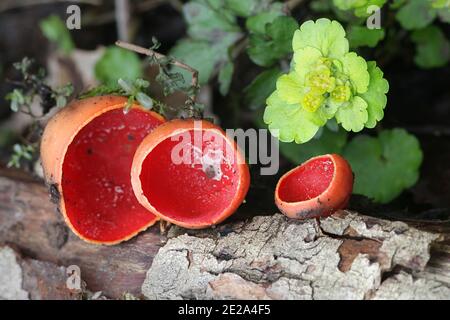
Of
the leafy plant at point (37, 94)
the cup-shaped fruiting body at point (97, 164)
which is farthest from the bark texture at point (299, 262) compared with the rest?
the leafy plant at point (37, 94)

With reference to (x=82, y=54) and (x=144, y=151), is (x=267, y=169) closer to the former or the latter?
(x=144, y=151)

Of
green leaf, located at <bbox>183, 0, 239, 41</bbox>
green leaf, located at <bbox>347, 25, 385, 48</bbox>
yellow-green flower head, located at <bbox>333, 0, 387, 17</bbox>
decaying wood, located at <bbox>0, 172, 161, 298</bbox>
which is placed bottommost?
decaying wood, located at <bbox>0, 172, 161, 298</bbox>

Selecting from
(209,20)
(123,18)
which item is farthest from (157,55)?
(123,18)

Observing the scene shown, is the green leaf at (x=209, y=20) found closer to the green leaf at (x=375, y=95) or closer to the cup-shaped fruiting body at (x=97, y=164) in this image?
the cup-shaped fruiting body at (x=97, y=164)

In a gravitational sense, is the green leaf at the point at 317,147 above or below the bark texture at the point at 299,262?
above

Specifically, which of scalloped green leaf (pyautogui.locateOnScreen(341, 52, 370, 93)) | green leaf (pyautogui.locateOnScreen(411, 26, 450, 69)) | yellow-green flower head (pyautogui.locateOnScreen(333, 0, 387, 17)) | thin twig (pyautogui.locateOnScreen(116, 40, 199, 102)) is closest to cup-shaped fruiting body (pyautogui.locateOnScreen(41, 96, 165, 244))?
thin twig (pyautogui.locateOnScreen(116, 40, 199, 102))

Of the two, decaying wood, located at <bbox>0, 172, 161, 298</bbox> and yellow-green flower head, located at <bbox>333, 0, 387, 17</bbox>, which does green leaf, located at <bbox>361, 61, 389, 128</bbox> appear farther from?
decaying wood, located at <bbox>0, 172, 161, 298</bbox>
